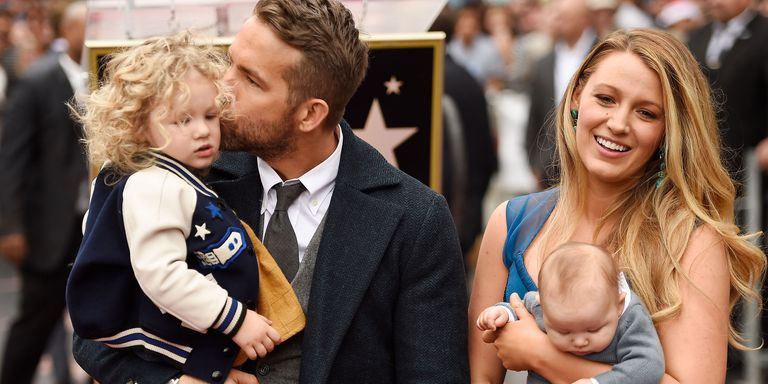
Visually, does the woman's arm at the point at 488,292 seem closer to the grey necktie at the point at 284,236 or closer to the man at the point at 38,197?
the grey necktie at the point at 284,236

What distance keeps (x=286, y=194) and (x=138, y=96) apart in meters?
0.59

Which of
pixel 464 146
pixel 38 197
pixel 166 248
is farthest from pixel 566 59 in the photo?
pixel 166 248

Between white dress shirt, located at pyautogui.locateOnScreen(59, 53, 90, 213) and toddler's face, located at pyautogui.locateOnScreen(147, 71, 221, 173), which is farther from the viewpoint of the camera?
white dress shirt, located at pyautogui.locateOnScreen(59, 53, 90, 213)

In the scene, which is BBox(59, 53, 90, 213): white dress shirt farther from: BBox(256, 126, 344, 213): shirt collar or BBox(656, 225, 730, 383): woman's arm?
BBox(656, 225, 730, 383): woman's arm

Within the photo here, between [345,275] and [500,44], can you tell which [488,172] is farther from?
[500,44]

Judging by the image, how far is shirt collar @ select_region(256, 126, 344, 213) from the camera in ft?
11.8

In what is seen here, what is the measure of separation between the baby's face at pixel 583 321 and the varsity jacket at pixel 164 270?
859 millimetres

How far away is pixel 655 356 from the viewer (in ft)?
10.2

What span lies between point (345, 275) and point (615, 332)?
2.69 ft

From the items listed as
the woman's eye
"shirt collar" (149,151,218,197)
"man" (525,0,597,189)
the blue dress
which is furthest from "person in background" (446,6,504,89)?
"shirt collar" (149,151,218,197)

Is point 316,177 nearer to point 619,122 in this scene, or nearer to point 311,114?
point 311,114

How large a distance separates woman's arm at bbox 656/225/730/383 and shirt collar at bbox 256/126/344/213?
1.09 m

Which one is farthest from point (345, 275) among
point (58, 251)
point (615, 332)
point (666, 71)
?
point (58, 251)

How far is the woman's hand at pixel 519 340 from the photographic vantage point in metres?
3.28
